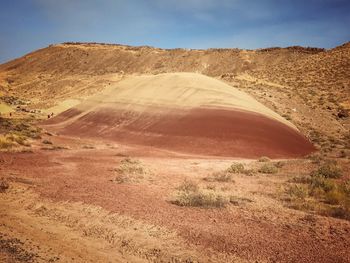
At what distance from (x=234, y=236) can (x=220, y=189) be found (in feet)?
12.4

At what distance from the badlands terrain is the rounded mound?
12 cm

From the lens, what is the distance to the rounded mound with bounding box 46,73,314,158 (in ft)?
72.2

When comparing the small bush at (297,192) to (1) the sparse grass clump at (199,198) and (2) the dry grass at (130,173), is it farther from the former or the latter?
(2) the dry grass at (130,173)

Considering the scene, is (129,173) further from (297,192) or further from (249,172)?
(297,192)

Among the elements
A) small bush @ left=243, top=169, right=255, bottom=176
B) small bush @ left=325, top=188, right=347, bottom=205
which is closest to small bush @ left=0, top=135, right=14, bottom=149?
small bush @ left=243, top=169, right=255, bottom=176

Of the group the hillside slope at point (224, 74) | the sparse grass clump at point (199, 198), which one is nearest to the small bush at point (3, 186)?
the sparse grass clump at point (199, 198)

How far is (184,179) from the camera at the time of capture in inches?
480

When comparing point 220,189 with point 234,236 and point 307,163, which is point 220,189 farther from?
point 307,163

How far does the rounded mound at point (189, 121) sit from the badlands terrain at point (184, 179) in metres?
0.12

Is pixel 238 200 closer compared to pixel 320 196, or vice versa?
pixel 238 200

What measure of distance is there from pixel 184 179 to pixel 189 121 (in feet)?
42.0

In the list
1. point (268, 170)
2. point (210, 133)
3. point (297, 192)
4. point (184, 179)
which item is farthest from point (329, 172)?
point (210, 133)

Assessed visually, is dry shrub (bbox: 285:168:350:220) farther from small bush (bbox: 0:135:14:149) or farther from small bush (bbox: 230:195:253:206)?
small bush (bbox: 0:135:14:149)

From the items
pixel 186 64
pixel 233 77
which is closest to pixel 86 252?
pixel 233 77
